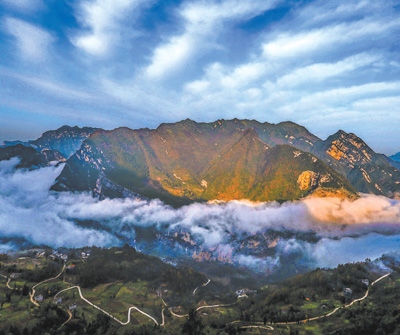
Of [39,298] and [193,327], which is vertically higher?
[39,298]

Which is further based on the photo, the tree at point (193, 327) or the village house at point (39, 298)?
the village house at point (39, 298)

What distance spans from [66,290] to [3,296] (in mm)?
37294

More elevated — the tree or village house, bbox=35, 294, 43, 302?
village house, bbox=35, 294, 43, 302

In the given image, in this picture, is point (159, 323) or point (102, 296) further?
point (102, 296)

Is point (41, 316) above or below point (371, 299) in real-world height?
above

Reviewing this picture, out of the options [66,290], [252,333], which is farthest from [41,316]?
[252,333]

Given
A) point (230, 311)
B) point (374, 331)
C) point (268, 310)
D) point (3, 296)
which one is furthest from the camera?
point (230, 311)

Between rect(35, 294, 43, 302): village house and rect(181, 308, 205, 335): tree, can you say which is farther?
rect(35, 294, 43, 302): village house

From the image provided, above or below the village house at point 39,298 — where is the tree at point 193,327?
below

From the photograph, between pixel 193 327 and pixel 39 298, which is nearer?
pixel 193 327

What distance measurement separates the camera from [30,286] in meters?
187

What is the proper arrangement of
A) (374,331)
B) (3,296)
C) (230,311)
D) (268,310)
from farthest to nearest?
(230,311) → (268,310) → (3,296) → (374,331)

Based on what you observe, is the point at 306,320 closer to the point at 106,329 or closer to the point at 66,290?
the point at 106,329

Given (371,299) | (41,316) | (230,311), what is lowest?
(230,311)
